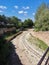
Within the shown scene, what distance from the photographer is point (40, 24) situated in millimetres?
44531

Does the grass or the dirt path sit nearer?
the dirt path

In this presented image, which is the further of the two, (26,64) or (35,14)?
(35,14)

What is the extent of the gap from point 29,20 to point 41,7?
51204mm

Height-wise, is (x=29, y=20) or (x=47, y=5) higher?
(x=47, y=5)

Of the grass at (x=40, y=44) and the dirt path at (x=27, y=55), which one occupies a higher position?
the dirt path at (x=27, y=55)

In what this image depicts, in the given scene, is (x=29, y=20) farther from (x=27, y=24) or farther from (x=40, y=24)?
(x=40, y=24)

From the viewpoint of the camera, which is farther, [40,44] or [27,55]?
[40,44]

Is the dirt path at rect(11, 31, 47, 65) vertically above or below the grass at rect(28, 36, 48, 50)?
above

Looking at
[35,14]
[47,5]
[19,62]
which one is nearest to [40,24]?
[47,5]

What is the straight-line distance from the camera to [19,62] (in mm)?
13711

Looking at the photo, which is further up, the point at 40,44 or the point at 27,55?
the point at 27,55

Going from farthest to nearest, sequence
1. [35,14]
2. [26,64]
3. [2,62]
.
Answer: [35,14] < [26,64] < [2,62]

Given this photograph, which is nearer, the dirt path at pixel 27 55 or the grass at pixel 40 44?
the dirt path at pixel 27 55

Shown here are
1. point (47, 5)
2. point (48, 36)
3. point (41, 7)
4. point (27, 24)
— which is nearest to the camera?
point (48, 36)
